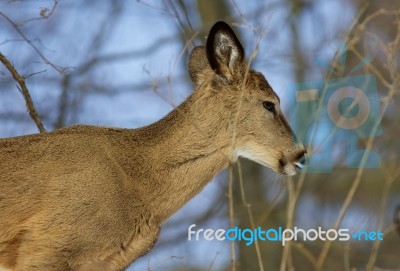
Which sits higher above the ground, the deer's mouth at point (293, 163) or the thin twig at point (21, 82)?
the thin twig at point (21, 82)

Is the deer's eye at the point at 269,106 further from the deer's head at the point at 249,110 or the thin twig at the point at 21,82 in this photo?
the thin twig at the point at 21,82

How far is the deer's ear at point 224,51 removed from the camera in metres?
7.10

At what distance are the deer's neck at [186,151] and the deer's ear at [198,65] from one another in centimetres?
31

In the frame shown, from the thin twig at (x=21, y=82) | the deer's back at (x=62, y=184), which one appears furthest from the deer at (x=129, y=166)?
the thin twig at (x=21, y=82)

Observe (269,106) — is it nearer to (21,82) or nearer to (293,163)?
(293,163)

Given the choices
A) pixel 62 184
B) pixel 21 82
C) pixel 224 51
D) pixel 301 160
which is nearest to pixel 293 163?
pixel 301 160

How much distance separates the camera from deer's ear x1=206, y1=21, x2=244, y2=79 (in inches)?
279

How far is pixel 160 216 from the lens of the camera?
6949 millimetres

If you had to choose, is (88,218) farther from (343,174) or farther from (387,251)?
(387,251)

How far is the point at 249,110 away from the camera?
24.1 ft

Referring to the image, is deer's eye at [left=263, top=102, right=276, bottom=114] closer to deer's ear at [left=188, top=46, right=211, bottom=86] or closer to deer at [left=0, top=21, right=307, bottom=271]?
deer at [left=0, top=21, right=307, bottom=271]

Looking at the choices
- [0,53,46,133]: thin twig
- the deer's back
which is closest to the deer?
the deer's back

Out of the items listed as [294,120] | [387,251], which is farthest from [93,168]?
[387,251]

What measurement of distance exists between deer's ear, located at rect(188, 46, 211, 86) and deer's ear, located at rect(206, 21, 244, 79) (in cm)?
20
